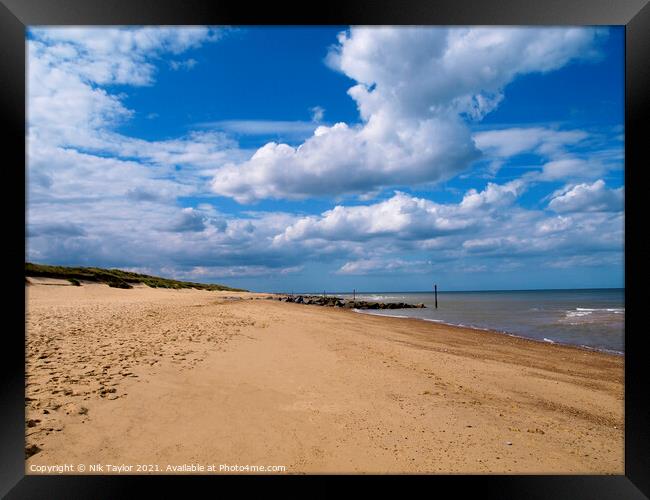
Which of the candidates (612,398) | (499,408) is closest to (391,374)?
(499,408)

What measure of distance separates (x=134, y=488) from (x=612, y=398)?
6858 mm

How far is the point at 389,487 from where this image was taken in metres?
3.03

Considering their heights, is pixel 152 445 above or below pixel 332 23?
below

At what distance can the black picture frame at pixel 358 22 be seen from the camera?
3045mm

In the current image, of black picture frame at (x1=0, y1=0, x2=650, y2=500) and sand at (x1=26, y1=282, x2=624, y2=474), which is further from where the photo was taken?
sand at (x1=26, y1=282, x2=624, y2=474)

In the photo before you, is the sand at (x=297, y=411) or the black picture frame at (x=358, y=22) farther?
the sand at (x=297, y=411)

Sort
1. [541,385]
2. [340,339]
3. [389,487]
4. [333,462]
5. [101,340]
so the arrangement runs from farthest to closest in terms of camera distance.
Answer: [340,339], [101,340], [541,385], [333,462], [389,487]

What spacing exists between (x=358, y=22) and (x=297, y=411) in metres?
4.05

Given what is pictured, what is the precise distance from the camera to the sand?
131 inches

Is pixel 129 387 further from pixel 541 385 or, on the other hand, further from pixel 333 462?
pixel 541 385

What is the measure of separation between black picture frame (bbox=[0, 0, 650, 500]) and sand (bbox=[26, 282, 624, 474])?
0.20 metres

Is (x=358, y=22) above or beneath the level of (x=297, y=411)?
above

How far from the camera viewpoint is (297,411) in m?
4.26

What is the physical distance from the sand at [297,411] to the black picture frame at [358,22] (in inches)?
7.8
